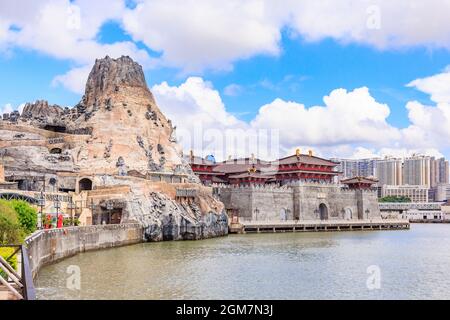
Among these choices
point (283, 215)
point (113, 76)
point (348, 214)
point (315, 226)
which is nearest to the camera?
point (315, 226)

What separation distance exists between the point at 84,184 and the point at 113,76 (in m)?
21.3

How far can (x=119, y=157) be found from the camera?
78688mm

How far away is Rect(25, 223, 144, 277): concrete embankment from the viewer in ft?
115

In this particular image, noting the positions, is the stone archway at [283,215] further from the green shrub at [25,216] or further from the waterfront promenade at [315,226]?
the green shrub at [25,216]

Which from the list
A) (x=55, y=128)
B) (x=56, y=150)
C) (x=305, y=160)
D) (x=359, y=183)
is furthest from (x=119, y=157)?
(x=359, y=183)

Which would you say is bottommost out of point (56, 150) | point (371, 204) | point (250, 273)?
point (250, 273)

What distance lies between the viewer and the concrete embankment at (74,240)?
3510cm

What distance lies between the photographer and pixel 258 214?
86.7 metres

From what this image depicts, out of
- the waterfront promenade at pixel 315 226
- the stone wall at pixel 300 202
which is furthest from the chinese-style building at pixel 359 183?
the waterfront promenade at pixel 315 226

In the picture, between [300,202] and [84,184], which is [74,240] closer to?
[84,184]
